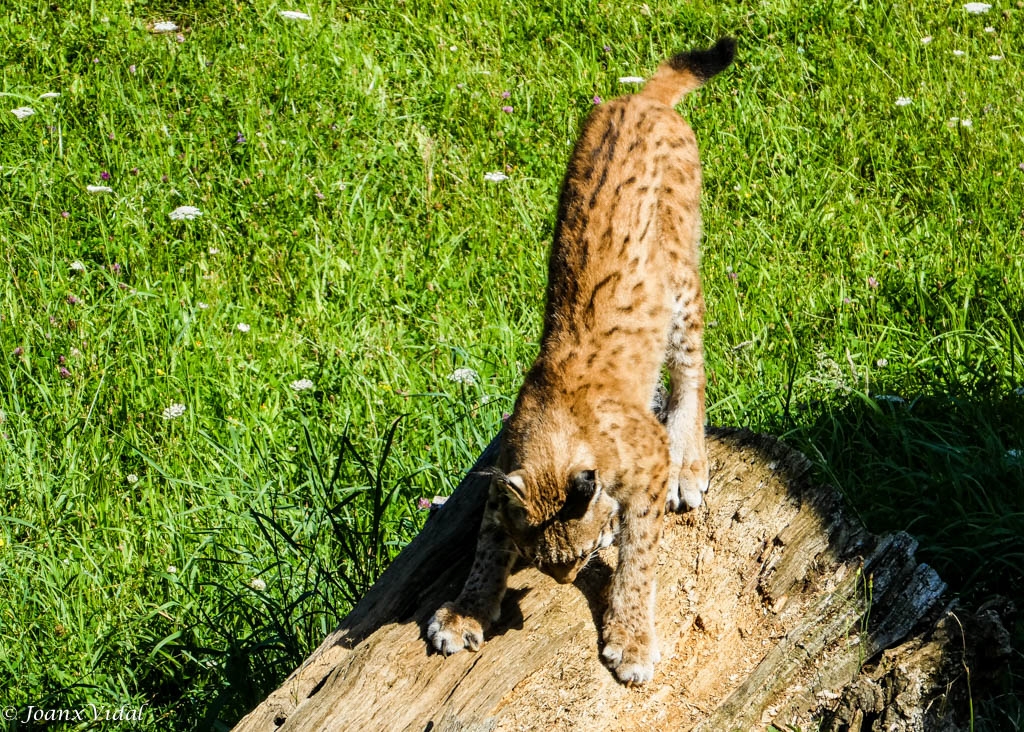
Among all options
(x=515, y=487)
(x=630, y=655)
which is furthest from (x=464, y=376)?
(x=630, y=655)

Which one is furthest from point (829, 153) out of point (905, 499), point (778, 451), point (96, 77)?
point (96, 77)

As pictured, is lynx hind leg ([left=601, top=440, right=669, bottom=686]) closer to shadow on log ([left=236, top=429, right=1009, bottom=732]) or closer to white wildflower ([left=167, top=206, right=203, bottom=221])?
shadow on log ([left=236, top=429, right=1009, bottom=732])

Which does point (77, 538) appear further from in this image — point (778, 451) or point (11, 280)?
point (778, 451)

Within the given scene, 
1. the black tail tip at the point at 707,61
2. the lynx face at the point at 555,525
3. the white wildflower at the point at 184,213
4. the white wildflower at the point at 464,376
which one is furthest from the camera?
the white wildflower at the point at 184,213

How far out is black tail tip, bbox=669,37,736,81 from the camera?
17.8ft

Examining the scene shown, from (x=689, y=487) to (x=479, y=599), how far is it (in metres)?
0.94

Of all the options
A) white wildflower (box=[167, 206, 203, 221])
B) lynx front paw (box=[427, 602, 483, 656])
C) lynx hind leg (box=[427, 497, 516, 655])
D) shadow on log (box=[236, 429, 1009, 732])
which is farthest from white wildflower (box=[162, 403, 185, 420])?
lynx front paw (box=[427, 602, 483, 656])

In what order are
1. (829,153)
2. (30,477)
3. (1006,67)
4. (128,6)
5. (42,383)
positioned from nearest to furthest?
(30,477) → (42,383) → (829,153) → (1006,67) → (128,6)

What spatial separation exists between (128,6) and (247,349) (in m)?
3.62

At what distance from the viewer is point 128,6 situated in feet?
27.0

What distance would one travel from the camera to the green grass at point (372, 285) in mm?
4512

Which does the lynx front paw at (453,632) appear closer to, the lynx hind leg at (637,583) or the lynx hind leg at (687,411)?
the lynx hind leg at (637,583)

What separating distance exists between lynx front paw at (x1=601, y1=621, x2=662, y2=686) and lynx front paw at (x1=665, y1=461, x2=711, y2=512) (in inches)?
28.2

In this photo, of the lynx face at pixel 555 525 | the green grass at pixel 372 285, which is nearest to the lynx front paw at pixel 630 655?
the lynx face at pixel 555 525
